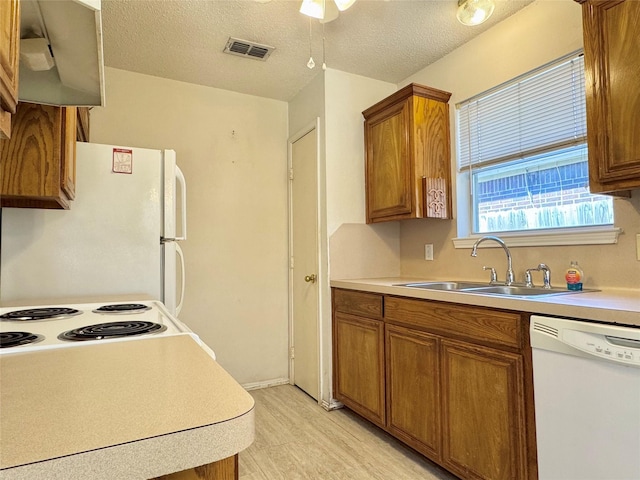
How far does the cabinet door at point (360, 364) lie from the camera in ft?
7.81

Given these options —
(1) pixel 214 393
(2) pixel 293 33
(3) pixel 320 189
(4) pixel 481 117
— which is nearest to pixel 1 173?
(1) pixel 214 393

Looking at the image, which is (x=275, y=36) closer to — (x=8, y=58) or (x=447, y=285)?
(x=447, y=285)

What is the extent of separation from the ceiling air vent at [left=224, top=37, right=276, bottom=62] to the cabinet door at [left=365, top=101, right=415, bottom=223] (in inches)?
35.1

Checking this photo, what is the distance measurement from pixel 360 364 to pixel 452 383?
828 millimetres

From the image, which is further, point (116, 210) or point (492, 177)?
point (492, 177)

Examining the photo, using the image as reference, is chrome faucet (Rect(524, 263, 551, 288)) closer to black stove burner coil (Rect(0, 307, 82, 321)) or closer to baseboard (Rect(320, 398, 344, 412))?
baseboard (Rect(320, 398, 344, 412))

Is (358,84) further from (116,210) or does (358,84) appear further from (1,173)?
(1,173)

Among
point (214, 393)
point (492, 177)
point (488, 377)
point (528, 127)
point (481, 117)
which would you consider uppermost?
point (481, 117)

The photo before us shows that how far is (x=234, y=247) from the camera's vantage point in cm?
331

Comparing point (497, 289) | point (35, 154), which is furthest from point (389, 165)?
point (35, 154)

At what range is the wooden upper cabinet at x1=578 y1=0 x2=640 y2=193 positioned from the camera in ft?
5.01

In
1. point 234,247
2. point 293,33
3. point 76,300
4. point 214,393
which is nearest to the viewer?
point 214,393

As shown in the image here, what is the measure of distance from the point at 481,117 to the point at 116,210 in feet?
7.53

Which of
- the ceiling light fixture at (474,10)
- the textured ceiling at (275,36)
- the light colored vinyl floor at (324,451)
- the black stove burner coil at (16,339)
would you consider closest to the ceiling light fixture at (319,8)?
the textured ceiling at (275,36)
